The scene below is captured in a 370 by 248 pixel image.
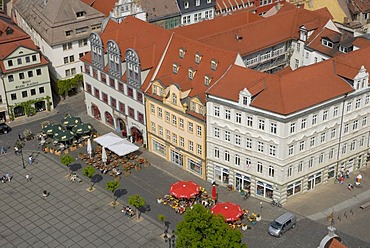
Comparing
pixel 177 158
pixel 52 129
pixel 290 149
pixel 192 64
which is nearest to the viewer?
pixel 290 149

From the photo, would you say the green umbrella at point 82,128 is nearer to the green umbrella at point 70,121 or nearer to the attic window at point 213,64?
the green umbrella at point 70,121

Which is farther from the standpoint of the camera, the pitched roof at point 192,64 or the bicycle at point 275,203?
the pitched roof at point 192,64

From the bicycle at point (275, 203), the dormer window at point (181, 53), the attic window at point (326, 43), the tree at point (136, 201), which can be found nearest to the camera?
the tree at point (136, 201)

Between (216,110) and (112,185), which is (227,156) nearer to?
(216,110)

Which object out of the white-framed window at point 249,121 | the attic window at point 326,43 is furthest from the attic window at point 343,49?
the white-framed window at point 249,121

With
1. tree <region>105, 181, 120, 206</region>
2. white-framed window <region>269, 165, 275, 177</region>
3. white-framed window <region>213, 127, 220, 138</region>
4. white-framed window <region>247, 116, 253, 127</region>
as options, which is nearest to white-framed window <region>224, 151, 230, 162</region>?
white-framed window <region>213, 127, 220, 138</region>

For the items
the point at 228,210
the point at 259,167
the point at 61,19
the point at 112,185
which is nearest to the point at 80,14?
the point at 61,19
